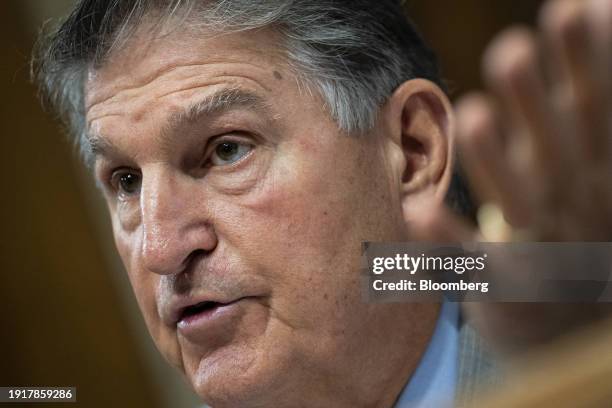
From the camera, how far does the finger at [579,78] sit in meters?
0.99

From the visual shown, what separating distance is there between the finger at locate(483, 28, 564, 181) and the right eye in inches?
33.1

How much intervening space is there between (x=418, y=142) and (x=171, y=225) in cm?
47

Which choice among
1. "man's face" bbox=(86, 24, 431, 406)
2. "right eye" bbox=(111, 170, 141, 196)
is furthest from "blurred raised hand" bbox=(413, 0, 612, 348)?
"right eye" bbox=(111, 170, 141, 196)

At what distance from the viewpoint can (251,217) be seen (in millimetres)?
1490

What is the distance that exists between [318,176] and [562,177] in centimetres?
58

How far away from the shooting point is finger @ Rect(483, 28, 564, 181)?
992 millimetres

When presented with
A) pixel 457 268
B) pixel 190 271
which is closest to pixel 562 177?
pixel 457 268

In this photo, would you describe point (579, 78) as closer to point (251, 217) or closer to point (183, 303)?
point (251, 217)

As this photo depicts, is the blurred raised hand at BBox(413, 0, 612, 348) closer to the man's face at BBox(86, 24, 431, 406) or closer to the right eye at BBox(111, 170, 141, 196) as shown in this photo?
the man's face at BBox(86, 24, 431, 406)

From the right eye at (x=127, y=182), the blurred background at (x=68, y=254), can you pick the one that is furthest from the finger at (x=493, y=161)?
the blurred background at (x=68, y=254)

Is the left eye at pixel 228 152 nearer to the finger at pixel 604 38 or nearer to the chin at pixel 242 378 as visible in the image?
the chin at pixel 242 378

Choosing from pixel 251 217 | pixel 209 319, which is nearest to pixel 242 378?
pixel 209 319

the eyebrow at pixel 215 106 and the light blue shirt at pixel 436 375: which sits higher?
the eyebrow at pixel 215 106

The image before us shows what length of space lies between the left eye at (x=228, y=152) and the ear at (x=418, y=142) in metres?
0.25
